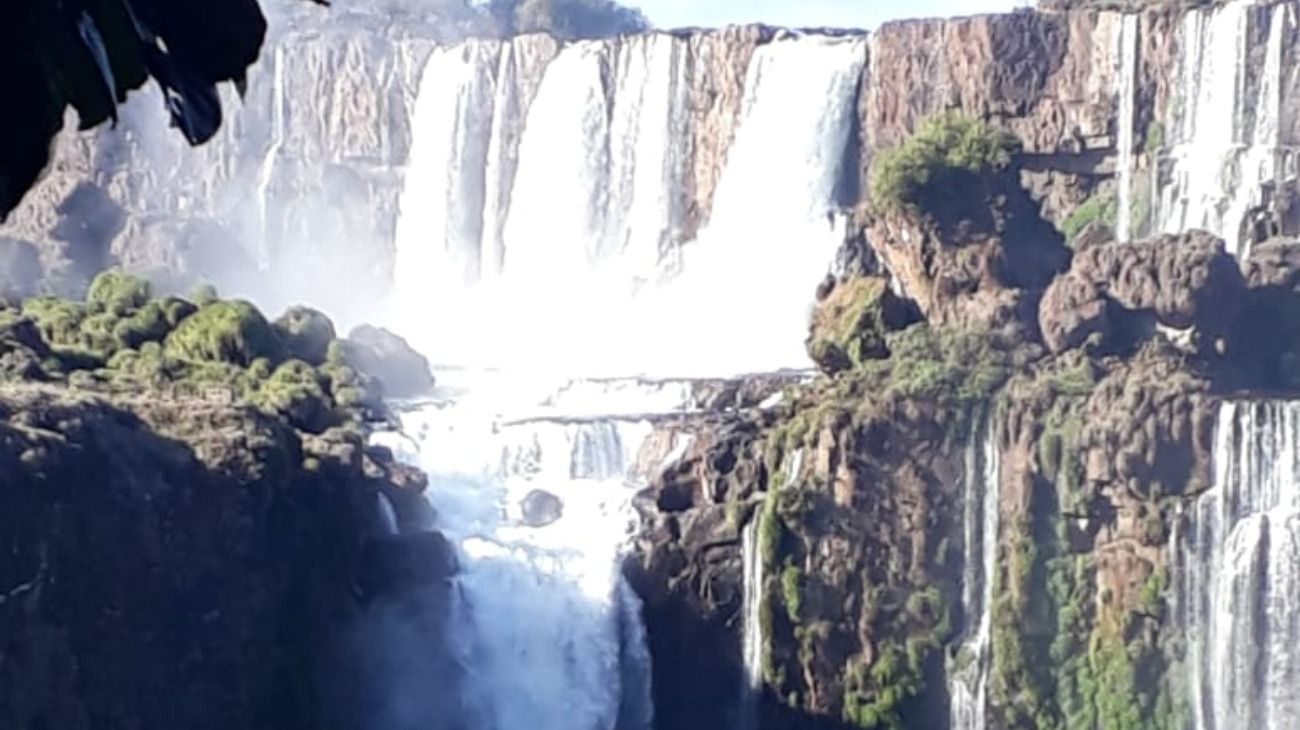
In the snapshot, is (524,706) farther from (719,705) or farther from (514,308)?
(514,308)

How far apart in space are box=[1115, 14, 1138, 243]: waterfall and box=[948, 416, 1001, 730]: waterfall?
485 inches

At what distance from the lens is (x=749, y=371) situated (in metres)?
62.2

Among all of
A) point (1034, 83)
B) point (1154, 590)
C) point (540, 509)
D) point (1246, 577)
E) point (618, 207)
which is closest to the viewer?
point (1246, 577)

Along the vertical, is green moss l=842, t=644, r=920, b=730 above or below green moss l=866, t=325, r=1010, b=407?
below

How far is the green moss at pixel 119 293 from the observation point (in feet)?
185

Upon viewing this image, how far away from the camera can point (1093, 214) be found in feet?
194

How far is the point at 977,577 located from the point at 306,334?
53.8 ft

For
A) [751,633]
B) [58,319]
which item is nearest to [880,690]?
[751,633]

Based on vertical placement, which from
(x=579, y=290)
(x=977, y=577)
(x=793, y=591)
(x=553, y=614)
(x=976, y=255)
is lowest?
(x=553, y=614)

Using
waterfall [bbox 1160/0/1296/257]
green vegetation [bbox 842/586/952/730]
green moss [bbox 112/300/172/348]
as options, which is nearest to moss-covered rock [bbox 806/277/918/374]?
green vegetation [bbox 842/586/952/730]

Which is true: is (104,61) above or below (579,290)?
above

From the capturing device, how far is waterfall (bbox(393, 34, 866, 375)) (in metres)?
67.1

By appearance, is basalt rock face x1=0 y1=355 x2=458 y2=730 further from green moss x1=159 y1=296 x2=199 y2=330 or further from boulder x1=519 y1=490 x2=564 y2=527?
green moss x1=159 y1=296 x2=199 y2=330

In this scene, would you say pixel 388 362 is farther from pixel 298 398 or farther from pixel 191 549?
pixel 191 549
